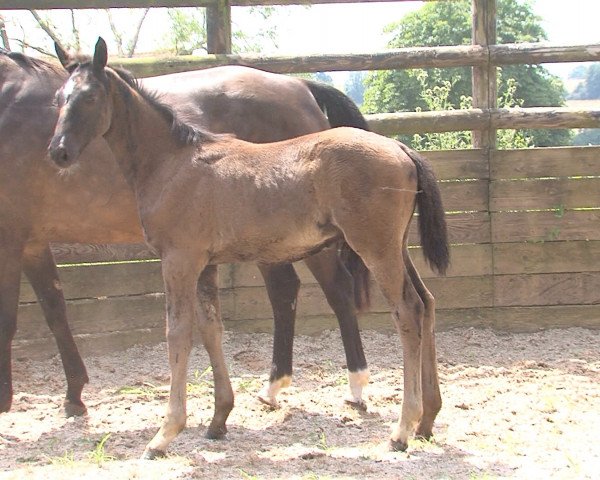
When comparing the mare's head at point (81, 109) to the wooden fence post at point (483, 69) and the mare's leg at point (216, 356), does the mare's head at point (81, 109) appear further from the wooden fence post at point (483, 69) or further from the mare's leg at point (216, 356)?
the wooden fence post at point (483, 69)

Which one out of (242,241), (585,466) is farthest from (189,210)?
(585,466)

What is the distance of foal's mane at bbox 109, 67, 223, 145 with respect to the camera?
13.4 feet

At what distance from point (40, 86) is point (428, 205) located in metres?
2.54

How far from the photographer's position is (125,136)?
4.06m

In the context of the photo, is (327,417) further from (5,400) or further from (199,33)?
(199,33)

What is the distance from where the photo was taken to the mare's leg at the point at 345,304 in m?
4.79

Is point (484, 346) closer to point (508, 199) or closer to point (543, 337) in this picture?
point (543, 337)

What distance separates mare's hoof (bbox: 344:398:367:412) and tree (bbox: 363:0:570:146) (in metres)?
11.7

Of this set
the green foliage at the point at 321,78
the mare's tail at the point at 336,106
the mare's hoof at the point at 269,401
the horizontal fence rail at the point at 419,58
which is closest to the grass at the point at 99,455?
the mare's hoof at the point at 269,401

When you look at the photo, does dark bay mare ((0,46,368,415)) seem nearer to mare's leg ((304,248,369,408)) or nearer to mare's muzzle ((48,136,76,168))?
mare's leg ((304,248,369,408))

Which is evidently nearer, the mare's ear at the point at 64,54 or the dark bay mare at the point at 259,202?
the dark bay mare at the point at 259,202

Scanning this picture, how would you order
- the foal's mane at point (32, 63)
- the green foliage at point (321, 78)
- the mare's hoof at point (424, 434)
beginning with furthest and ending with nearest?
1. the green foliage at point (321, 78)
2. the foal's mane at point (32, 63)
3. the mare's hoof at point (424, 434)

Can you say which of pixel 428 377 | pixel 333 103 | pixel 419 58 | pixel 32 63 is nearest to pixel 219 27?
pixel 333 103

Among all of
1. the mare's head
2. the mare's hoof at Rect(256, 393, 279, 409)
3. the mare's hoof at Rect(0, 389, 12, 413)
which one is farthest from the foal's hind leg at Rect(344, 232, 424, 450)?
the mare's hoof at Rect(0, 389, 12, 413)
